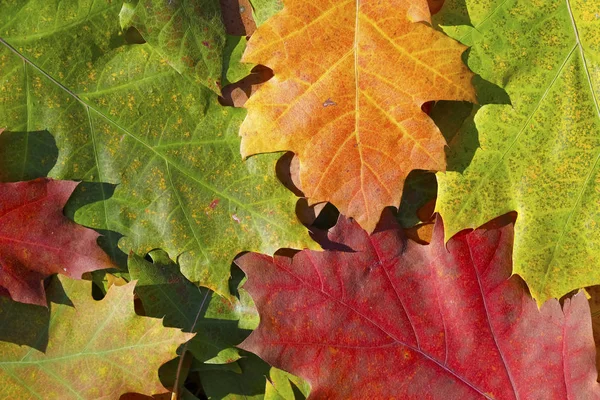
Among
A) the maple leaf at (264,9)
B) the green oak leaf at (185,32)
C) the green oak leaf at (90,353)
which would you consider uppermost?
the maple leaf at (264,9)

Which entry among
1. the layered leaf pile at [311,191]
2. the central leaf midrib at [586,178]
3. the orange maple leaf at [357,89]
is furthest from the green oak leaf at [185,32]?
the central leaf midrib at [586,178]

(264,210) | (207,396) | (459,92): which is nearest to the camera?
(459,92)

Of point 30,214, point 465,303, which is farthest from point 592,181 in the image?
point 30,214

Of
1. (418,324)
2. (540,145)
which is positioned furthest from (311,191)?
(540,145)

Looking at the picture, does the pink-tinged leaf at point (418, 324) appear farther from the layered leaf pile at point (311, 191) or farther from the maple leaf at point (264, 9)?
the maple leaf at point (264, 9)

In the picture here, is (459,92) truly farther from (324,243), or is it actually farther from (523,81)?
(324,243)

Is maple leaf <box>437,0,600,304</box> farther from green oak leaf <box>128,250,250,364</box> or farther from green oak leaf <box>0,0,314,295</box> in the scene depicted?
green oak leaf <box>128,250,250,364</box>

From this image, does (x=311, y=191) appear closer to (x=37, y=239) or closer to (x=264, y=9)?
(x=264, y=9)
